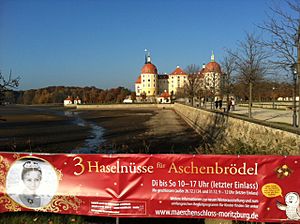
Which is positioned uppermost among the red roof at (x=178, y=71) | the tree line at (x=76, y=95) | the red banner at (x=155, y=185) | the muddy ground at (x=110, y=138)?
the red roof at (x=178, y=71)

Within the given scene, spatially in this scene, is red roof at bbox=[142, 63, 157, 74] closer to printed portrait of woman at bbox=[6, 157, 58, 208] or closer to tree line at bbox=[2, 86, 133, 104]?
tree line at bbox=[2, 86, 133, 104]

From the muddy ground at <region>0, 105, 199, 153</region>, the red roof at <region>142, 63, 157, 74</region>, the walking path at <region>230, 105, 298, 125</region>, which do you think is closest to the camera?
the muddy ground at <region>0, 105, 199, 153</region>

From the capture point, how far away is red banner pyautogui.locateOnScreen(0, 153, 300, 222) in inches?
216

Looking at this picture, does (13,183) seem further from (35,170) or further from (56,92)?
(56,92)

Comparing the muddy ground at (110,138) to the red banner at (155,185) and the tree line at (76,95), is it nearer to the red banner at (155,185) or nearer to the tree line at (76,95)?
the red banner at (155,185)

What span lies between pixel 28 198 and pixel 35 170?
540 mm

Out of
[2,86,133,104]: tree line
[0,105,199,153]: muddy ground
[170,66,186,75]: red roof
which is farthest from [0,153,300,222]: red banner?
[170,66,186,75]: red roof

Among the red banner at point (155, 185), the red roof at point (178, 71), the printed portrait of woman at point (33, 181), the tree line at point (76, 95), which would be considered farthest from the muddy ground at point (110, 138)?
the red roof at point (178, 71)

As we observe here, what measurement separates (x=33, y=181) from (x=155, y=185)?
89.2 inches

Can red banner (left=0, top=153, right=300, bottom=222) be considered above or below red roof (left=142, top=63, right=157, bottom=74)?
below

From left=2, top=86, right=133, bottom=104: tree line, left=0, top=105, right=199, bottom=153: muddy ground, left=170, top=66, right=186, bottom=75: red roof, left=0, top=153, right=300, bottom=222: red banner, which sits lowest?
left=0, top=105, right=199, bottom=153: muddy ground

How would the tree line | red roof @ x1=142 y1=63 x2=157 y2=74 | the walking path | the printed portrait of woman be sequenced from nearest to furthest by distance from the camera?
the printed portrait of woman
the walking path
the tree line
red roof @ x1=142 y1=63 x2=157 y2=74

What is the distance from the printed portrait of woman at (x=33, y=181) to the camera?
598 centimetres

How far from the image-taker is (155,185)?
5.73m
